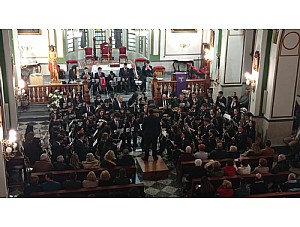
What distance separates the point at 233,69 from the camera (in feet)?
51.0

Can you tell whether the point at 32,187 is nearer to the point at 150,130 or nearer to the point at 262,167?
the point at 150,130

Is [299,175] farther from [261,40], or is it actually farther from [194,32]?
[194,32]

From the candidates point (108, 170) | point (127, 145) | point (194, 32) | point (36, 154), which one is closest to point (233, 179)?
point (108, 170)

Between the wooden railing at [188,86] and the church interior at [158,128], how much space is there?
4cm

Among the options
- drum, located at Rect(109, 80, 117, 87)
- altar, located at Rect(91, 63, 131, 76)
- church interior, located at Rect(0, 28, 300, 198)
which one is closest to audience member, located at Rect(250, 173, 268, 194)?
church interior, located at Rect(0, 28, 300, 198)

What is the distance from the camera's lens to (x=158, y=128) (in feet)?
34.4

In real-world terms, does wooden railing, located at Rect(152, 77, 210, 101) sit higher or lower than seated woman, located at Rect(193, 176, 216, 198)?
higher

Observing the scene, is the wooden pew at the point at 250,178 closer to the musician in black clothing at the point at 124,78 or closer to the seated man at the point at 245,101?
the seated man at the point at 245,101

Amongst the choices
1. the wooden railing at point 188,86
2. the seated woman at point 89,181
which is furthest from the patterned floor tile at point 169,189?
the wooden railing at point 188,86

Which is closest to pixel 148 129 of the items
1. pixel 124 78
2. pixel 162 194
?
pixel 162 194

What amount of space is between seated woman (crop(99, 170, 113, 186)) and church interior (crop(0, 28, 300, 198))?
20 millimetres

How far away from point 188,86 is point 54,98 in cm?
513

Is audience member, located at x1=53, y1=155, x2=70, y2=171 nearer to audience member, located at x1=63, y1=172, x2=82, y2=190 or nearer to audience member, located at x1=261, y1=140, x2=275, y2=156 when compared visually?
audience member, located at x1=63, y1=172, x2=82, y2=190

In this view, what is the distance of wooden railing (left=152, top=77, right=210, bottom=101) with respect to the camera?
15.6 m
